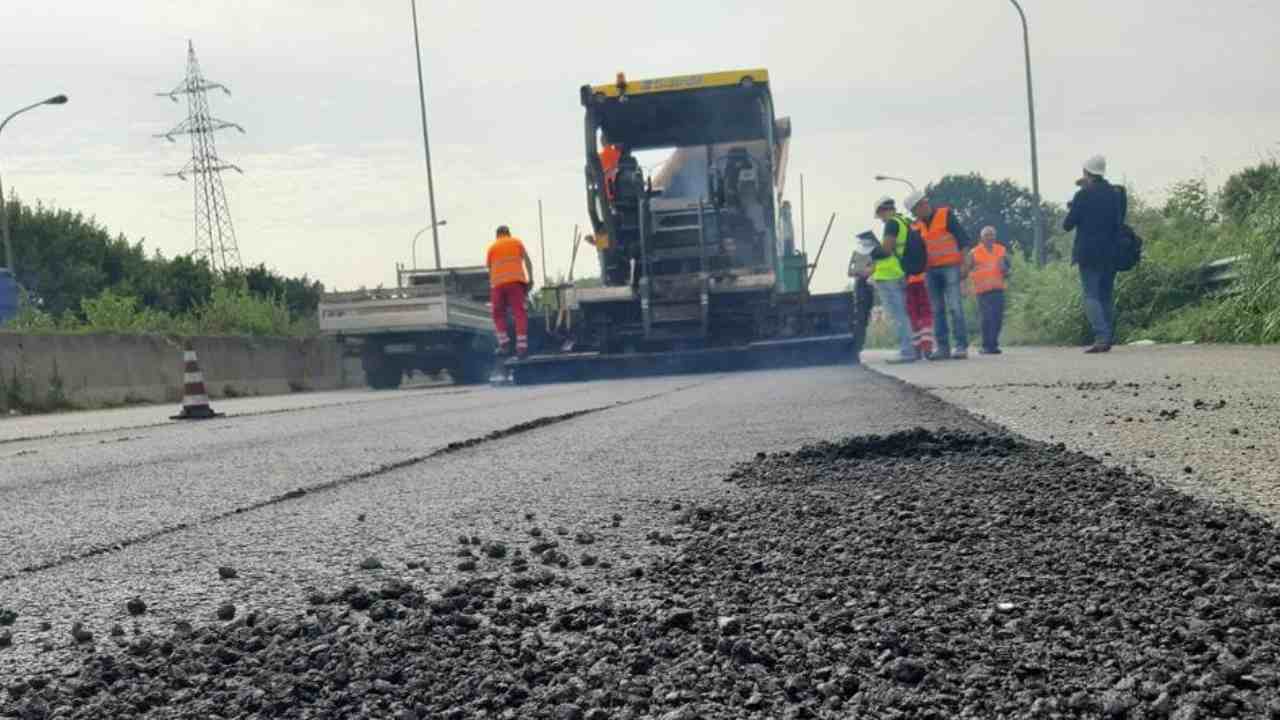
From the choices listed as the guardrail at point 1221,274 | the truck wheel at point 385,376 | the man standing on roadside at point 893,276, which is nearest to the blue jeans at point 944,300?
the man standing on roadside at point 893,276

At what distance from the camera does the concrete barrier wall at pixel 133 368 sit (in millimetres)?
16828

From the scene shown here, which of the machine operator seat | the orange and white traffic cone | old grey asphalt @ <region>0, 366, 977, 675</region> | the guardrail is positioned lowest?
old grey asphalt @ <region>0, 366, 977, 675</region>

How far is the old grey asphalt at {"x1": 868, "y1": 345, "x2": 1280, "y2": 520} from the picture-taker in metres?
4.65

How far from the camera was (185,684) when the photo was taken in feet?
8.80

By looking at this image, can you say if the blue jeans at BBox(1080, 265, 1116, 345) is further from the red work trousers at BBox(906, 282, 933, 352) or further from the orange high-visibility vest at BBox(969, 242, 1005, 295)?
the orange high-visibility vest at BBox(969, 242, 1005, 295)

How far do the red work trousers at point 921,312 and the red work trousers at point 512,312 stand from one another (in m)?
4.85

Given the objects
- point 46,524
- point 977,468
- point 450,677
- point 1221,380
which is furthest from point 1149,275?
point 450,677

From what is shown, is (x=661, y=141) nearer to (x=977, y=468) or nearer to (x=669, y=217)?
(x=669, y=217)

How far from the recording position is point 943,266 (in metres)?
16.5

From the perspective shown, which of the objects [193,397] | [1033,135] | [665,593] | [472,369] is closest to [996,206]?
[1033,135]

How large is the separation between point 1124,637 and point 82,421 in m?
12.3

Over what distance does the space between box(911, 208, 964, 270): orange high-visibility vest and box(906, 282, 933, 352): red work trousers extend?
31 centimetres

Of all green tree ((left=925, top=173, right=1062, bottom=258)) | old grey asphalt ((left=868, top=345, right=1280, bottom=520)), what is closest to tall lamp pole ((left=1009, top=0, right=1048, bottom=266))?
old grey asphalt ((left=868, top=345, right=1280, bottom=520))

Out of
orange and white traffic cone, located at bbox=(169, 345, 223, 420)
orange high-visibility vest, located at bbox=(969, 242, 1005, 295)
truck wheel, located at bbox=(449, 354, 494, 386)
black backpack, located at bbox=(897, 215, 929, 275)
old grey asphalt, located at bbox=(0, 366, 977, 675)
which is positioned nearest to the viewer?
old grey asphalt, located at bbox=(0, 366, 977, 675)
